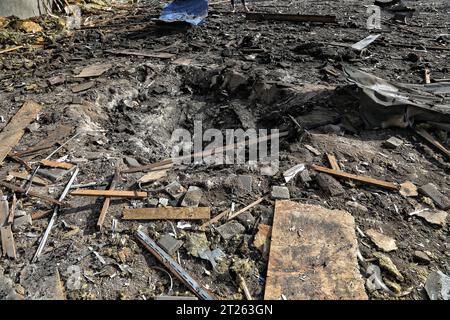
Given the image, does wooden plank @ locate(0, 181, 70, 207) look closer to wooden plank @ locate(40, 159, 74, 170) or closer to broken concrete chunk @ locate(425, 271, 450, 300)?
wooden plank @ locate(40, 159, 74, 170)

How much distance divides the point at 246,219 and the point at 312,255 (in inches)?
31.8

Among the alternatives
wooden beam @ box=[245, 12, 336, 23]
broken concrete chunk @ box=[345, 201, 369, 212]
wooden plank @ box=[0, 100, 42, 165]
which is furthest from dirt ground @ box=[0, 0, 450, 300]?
wooden beam @ box=[245, 12, 336, 23]

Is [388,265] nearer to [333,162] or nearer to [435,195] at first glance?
[435,195]

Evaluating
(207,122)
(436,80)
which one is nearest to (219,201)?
(207,122)

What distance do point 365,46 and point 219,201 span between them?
18.8 feet

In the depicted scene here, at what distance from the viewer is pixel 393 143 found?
4.78m

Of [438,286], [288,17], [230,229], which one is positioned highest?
[288,17]

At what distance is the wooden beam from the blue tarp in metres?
1.38

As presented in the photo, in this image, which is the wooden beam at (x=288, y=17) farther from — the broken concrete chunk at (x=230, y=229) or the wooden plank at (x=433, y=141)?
the broken concrete chunk at (x=230, y=229)

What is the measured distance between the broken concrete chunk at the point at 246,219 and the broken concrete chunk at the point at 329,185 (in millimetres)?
1008

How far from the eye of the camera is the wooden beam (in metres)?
9.48

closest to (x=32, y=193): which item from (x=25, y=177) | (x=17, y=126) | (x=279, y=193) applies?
(x=25, y=177)

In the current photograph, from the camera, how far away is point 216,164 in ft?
15.6
